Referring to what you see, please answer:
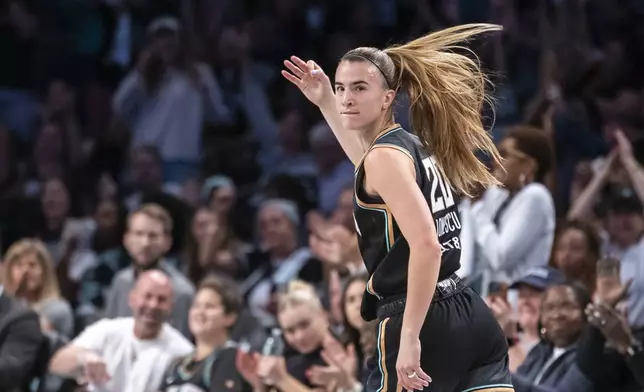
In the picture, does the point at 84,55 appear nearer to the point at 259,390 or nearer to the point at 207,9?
the point at 207,9

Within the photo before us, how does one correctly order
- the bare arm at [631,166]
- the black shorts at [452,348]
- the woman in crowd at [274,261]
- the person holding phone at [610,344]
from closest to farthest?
the black shorts at [452,348], the person holding phone at [610,344], the bare arm at [631,166], the woman in crowd at [274,261]

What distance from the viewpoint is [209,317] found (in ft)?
24.7

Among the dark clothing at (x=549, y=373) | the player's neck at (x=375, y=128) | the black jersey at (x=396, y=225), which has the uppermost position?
the player's neck at (x=375, y=128)

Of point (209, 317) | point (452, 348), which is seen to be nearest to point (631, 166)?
point (209, 317)

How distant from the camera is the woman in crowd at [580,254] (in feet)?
24.7

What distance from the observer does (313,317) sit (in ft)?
23.5

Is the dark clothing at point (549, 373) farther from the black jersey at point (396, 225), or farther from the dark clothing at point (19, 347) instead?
the dark clothing at point (19, 347)

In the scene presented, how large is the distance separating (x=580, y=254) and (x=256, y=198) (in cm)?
372

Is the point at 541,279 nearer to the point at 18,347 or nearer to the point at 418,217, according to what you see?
the point at 418,217

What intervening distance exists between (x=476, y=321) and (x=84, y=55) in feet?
27.2

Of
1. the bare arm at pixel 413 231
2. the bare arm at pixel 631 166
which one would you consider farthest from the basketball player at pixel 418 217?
the bare arm at pixel 631 166

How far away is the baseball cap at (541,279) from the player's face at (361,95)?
2.44 m

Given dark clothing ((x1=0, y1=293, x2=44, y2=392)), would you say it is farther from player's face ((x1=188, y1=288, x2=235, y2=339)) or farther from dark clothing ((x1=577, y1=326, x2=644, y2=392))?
dark clothing ((x1=577, y1=326, x2=644, y2=392))

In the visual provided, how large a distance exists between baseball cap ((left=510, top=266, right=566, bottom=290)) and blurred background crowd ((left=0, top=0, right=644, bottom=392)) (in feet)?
0.05
